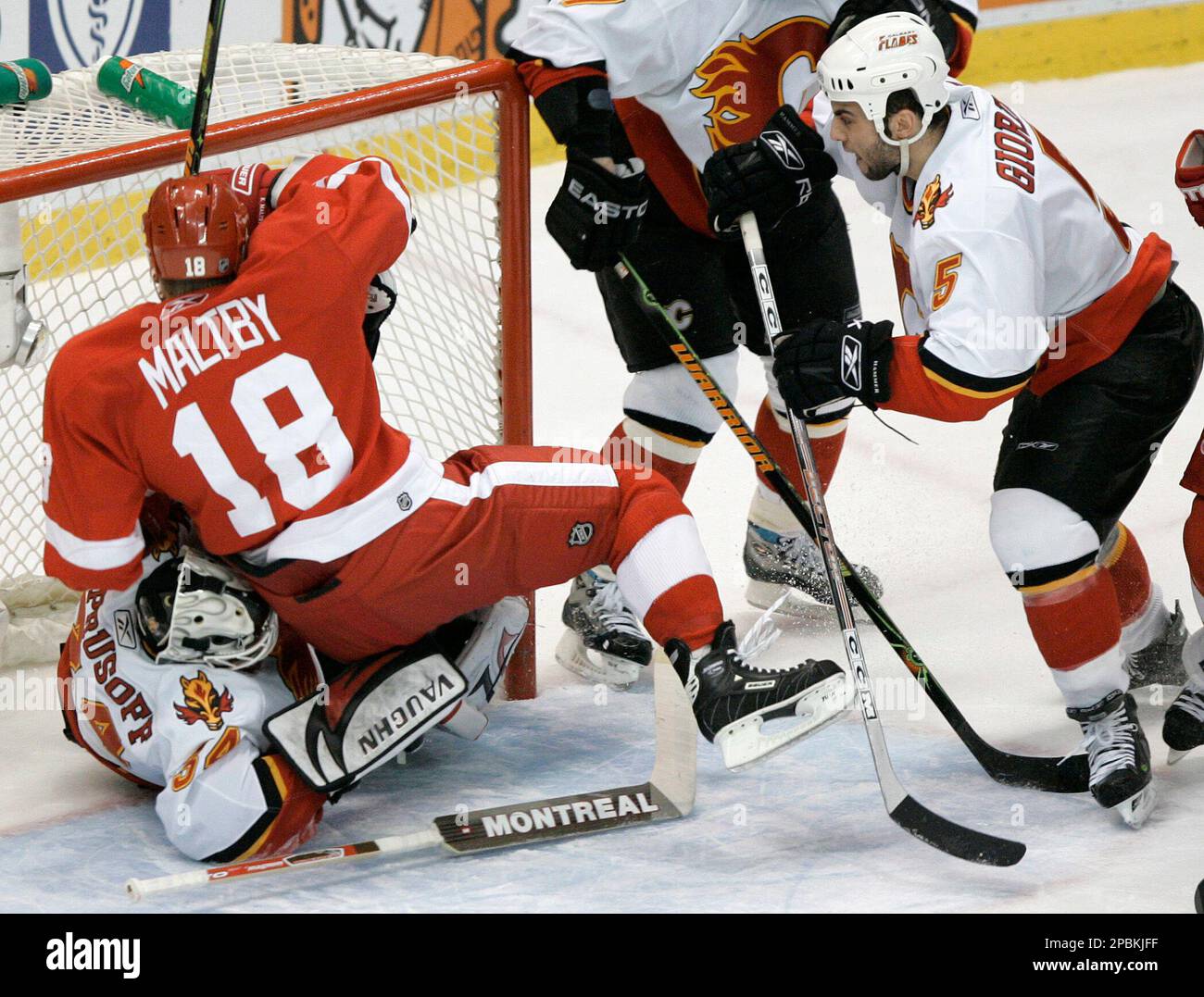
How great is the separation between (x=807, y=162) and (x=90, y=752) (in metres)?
1.41

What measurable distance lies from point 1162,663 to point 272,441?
1.53 meters

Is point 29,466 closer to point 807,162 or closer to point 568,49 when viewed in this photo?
point 568,49

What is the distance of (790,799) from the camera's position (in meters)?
2.43

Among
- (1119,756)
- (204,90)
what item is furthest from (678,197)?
(1119,756)

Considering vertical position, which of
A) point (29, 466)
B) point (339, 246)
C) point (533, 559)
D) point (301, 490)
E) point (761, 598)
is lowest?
point (761, 598)

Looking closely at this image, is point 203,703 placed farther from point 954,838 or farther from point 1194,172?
point 1194,172

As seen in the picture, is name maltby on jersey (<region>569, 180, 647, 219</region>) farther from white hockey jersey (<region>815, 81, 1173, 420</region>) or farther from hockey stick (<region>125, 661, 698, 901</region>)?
hockey stick (<region>125, 661, 698, 901</region>)

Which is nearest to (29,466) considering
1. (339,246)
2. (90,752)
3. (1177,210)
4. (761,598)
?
(90,752)

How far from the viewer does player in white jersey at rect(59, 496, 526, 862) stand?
2.22 metres

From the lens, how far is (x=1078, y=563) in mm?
2322

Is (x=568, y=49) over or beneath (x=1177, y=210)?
over

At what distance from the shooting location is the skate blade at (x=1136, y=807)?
7.43ft

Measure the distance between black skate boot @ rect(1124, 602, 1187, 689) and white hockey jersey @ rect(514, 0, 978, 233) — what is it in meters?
1.00
